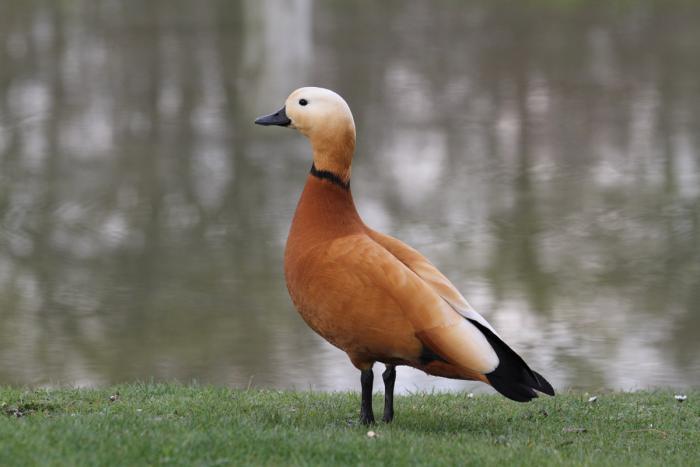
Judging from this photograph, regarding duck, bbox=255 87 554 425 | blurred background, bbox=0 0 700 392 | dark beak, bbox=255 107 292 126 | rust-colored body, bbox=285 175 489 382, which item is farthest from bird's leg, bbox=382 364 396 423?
blurred background, bbox=0 0 700 392

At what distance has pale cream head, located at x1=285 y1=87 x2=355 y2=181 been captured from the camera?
6488mm

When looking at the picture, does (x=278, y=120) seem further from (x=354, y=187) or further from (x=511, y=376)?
(x=354, y=187)

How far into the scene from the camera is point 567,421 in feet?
23.0

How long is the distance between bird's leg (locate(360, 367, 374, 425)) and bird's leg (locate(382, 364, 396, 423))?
8 centimetres

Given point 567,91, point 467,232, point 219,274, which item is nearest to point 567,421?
point 219,274

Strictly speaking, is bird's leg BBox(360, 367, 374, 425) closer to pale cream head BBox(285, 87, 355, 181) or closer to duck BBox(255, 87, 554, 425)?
duck BBox(255, 87, 554, 425)

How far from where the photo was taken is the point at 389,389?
21.5ft

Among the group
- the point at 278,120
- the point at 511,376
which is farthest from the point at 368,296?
the point at 278,120

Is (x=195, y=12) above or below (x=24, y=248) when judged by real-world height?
above

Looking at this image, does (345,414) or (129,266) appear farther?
(129,266)

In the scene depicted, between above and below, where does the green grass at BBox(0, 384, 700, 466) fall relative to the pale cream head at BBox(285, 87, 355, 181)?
below

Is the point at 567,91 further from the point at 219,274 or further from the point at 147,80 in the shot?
the point at 219,274

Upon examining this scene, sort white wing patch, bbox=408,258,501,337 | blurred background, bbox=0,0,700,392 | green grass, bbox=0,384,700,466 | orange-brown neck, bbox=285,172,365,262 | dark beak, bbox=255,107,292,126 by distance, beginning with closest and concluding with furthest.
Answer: green grass, bbox=0,384,700,466, white wing patch, bbox=408,258,501,337, orange-brown neck, bbox=285,172,365,262, dark beak, bbox=255,107,292,126, blurred background, bbox=0,0,700,392

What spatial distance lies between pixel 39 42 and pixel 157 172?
1102 cm
